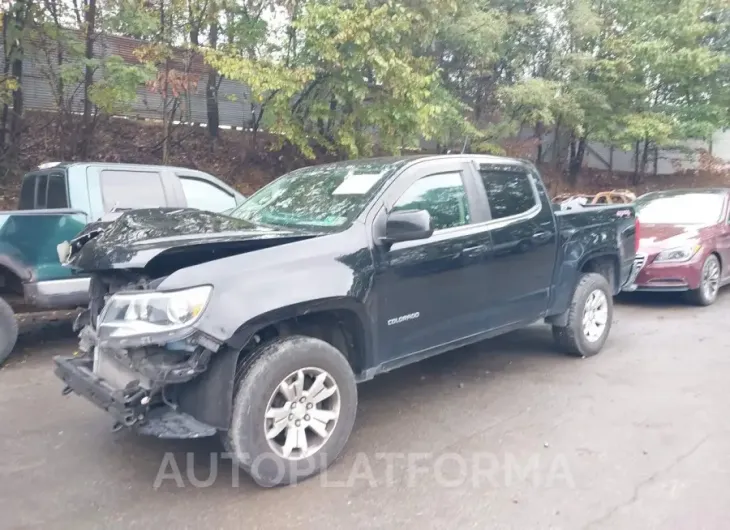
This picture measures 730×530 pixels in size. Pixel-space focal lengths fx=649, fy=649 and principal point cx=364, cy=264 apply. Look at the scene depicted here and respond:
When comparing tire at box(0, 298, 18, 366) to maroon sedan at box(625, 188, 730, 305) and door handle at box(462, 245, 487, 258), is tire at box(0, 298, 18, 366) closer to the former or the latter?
door handle at box(462, 245, 487, 258)

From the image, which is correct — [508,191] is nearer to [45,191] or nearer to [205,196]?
[205,196]

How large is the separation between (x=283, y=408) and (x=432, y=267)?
1453 mm

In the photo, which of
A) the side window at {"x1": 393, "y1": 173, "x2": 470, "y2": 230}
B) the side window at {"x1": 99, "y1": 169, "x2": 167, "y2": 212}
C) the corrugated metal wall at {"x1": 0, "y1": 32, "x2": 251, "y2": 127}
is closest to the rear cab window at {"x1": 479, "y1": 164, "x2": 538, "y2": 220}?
the side window at {"x1": 393, "y1": 173, "x2": 470, "y2": 230}

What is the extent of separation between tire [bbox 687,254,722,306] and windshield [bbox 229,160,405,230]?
552 centimetres

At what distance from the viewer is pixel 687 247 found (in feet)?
26.7

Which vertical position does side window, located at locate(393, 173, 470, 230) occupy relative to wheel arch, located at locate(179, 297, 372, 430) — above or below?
above

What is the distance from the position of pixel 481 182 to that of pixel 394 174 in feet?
3.17

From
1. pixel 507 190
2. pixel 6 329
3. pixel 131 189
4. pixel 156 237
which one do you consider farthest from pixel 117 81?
pixel 156 237

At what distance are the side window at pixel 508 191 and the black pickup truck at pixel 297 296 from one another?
2 cm

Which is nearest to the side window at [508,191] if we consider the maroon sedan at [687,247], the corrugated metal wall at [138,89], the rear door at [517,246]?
the rear door at [517,246]

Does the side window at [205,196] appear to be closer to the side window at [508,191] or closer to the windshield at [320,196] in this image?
the windshield at [320,196]

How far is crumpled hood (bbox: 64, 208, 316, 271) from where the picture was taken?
11.3ft

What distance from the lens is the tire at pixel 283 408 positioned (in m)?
3.41

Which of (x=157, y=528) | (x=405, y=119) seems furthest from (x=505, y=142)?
(x=157, y=528)
